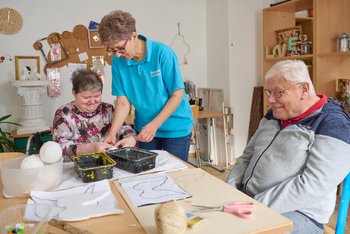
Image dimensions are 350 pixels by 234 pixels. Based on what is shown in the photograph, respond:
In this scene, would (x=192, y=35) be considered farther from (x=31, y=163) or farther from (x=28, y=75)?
(x=31, y=163)

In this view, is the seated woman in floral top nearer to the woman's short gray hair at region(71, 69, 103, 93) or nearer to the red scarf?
the woman's short gray hair at region(71, 69, 103, 93)

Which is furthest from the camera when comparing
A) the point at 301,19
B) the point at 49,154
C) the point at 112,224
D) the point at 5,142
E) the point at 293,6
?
the point at 301,19

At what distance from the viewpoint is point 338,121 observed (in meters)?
1.12

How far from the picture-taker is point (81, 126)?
1677 millimetres

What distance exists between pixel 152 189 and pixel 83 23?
275cm

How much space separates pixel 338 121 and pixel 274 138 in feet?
0.81

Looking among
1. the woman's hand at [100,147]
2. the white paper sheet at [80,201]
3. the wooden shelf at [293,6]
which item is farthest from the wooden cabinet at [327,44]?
the white paper sheet at [80,201]

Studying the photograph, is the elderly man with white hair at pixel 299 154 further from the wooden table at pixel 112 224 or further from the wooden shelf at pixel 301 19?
the wooden shelf at pixel 301 19

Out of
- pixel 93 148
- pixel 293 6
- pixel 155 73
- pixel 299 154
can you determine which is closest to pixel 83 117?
pixel 93 148

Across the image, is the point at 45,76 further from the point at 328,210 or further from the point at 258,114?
the point at 328,210

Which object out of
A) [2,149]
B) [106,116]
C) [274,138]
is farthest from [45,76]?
[274,138]

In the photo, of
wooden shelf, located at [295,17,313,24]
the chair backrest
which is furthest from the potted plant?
wooden shelf, located at [295,17,313,24]

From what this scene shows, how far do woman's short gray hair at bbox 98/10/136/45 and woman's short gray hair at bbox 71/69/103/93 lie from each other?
263 millimetres

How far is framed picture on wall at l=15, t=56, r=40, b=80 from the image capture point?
117 inches
